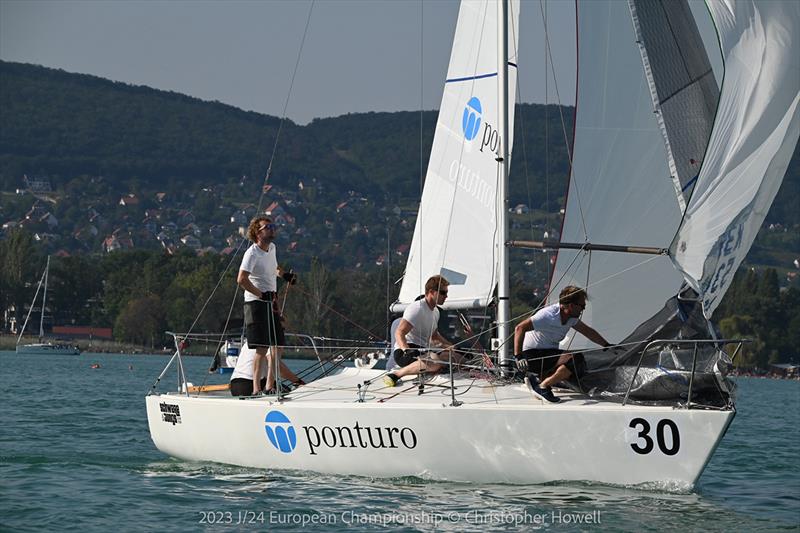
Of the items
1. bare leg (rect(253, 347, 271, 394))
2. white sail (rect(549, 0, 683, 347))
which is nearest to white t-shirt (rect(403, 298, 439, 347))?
white sail (rect(549, 0, 683, 347))

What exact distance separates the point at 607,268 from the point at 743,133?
2.16 meters

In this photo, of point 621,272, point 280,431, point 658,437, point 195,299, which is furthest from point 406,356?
point 195,299

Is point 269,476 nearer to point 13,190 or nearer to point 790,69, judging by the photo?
point 790,69

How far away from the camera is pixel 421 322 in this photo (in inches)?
427

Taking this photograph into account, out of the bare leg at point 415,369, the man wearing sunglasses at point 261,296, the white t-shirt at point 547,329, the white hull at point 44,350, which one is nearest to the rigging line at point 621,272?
the white t-shirt at point 547,329

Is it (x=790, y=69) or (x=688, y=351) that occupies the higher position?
(x=790, y=69)

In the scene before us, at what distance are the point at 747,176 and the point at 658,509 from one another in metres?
2.51

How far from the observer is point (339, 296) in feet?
259

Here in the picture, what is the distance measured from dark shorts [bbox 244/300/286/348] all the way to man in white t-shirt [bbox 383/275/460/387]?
3.40ft

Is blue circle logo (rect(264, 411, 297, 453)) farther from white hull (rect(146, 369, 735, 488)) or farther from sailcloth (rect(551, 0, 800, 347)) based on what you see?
sailcloth (rect(551, 0, 800, 347))

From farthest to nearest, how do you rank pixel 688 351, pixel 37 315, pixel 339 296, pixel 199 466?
pixel 37 315
pixel 339 296
pixel 199 466
pixel 688 351

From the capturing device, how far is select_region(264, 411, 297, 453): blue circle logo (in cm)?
1030

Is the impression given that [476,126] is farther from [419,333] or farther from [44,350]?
[44,350]

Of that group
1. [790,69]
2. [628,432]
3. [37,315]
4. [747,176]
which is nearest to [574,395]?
[628,432]
